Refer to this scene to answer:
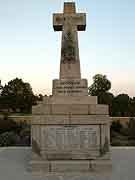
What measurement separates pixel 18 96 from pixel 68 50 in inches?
1738

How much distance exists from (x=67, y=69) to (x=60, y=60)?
0.33m

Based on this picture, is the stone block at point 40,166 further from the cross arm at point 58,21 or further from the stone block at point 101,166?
the cross arm at point 58,21

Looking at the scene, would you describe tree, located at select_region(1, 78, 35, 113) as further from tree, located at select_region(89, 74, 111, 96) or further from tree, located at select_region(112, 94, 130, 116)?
tree, located at select_region(112, 94, 130, 116)

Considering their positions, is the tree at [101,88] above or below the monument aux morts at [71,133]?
above

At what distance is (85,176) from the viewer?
259 inches

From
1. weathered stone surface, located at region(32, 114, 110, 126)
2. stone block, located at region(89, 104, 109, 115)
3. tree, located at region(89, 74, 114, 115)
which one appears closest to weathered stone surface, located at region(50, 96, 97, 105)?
stone block, located at region(89, 104, 109, 115)

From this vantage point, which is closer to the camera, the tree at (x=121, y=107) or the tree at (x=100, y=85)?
the tree at (x=121, y=107)

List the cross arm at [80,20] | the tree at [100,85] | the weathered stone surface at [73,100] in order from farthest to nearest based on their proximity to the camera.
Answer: the tree at [100,85]
the cross arm at [80,20]
the weathered stone surface at [73,100]

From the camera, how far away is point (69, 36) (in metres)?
8.02

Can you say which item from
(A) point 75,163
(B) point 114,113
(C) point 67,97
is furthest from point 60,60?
(B) point 114,113

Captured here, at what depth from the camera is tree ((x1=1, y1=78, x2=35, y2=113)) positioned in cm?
4997

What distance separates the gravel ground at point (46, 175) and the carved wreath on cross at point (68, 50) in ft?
9.17

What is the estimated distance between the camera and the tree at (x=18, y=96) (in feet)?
164

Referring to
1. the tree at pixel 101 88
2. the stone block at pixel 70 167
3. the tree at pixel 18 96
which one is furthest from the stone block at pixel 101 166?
the tree at pixel 18 96
